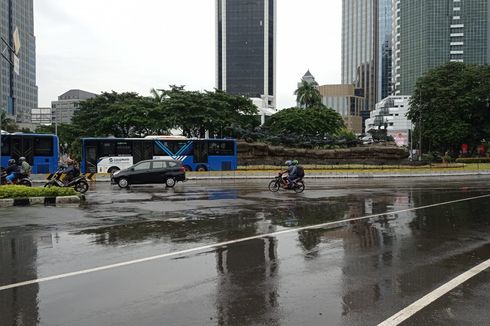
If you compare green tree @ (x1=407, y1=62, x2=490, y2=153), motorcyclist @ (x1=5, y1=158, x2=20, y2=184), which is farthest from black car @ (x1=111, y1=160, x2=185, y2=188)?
green tree @ (x1=407, y1=62, x2=490, y2=153)

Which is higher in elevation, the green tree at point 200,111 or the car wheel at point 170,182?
the green tree at point 200,111

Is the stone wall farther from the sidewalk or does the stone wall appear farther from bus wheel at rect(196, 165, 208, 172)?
bus wheel at rect(196, 165, 208, 172)

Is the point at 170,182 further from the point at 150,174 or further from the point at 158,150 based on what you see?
the point at 158,150

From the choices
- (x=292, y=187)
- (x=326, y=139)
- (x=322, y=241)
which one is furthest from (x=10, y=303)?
(x=326, y=139)

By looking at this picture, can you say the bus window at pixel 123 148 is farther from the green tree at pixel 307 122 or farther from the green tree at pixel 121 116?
the green tree at pixel 307 122

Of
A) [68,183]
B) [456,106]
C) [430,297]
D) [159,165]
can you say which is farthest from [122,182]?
[456,106]

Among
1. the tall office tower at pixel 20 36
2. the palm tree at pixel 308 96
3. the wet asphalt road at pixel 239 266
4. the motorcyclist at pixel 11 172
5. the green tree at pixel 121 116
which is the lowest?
the wet asphalt road at pixel 239 266

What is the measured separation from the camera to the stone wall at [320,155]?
3875 centimetres

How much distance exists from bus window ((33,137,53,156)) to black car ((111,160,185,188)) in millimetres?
7600

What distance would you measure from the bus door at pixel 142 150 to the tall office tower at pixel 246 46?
109 meters

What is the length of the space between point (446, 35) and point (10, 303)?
5295 inches

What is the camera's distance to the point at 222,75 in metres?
143

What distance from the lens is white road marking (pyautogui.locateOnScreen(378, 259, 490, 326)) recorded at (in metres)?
4.89

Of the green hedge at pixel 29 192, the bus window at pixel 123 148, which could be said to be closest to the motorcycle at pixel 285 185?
the green hedge at pixel 29 192
